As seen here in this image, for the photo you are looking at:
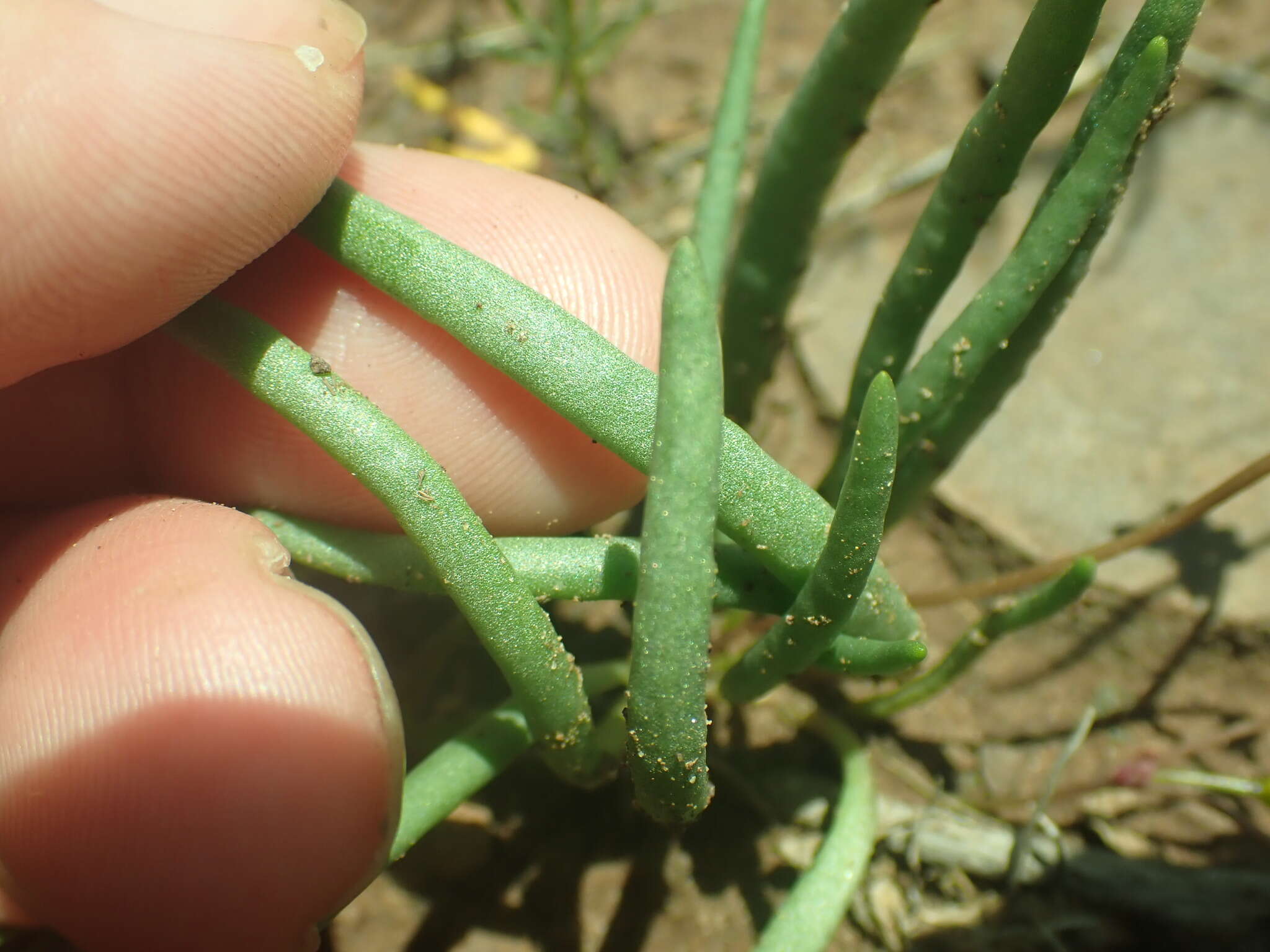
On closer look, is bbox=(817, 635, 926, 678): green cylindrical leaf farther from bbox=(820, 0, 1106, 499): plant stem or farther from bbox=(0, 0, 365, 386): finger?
bbox=(0, 0, 365, 386): finger

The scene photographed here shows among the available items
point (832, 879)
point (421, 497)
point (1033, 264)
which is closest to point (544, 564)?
point (421, 497)

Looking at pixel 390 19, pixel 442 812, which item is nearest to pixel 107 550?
pixel 442 812

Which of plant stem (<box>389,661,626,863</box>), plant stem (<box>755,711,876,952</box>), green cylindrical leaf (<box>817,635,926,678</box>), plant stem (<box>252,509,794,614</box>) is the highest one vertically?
green cylindrical leaf (<box>817,635,926,678</box>)

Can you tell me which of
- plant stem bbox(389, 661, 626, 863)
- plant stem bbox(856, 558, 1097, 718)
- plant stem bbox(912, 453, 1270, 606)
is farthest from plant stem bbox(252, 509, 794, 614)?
plant stem bbox(912, 453, 1270, 606)

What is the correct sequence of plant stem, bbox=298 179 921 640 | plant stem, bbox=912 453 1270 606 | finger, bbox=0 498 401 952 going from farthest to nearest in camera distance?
plant stem, bbox=912 453 1270 606, plant stem, bbox=298 179 921 640, finger, bbox=0 498 401 952

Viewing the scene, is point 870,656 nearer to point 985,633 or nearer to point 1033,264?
point 985,633

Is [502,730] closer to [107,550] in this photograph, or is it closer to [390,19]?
[107,550]

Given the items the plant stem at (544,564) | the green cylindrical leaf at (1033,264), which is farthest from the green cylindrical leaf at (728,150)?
the plant stem at (544,564)
